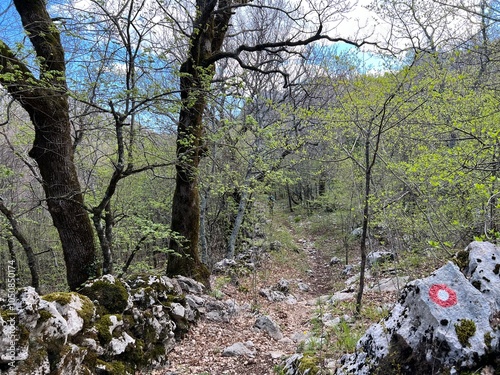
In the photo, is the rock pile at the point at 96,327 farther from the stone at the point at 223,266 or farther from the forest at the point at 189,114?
the stone at the point at 223,266

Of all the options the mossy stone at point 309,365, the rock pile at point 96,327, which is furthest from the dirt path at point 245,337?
the mossy stone at point 309,365

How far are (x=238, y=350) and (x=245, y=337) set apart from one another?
75cm

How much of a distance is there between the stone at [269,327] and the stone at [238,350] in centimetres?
78

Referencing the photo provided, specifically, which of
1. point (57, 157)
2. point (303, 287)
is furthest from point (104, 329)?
point (303, 287)

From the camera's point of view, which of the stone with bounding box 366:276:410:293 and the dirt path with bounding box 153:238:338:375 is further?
the stone with bounding box 366:276:410:293

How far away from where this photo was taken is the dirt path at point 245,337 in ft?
13.6

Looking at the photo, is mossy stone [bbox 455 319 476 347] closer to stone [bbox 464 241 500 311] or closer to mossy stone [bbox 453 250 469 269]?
stone [bbox 464 241 500 311]

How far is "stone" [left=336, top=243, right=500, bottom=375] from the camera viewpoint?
6.03ft

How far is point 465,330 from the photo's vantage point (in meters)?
1.90

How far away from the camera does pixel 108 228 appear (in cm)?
530

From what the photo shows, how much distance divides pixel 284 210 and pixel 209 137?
866 inches

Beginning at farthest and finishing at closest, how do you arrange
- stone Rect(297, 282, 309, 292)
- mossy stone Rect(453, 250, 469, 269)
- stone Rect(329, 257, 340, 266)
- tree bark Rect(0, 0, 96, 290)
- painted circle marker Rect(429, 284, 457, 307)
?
stone Rect(329, 257, 340, 266), stone Rect(297, 282, 309, 292), tree bark Rect(0, 0, 96, 290), mossy stone Rect(453, 250, 469, 269), painted circle marker Rect(429, 284, 457, 307)

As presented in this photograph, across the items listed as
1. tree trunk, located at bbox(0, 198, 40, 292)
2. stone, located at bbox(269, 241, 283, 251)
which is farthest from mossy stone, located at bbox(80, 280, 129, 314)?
stone, located at bbox(269, 241, 283, 251)

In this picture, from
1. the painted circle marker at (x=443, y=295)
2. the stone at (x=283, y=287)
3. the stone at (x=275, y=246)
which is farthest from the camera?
the stone at (x=275, y=246)
